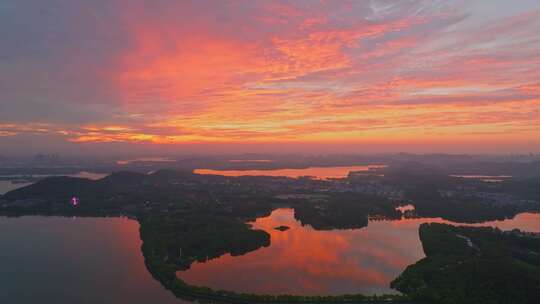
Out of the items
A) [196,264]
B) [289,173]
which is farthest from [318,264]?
[289,173]

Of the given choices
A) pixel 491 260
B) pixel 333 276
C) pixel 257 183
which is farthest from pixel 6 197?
pixel 491 260

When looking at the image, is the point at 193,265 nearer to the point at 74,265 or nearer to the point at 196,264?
the point at 196,264

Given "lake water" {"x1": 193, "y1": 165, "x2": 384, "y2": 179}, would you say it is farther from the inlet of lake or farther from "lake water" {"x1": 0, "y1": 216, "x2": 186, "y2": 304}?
"lake water" {"x1": 0, "y1": 216, "x2": 186, "y2": 304}

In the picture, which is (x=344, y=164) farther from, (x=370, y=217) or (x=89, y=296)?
(x=89, y=296)

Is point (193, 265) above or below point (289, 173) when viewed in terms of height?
below

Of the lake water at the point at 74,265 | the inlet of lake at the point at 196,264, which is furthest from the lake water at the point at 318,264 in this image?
the lake water at the point at 74,265
